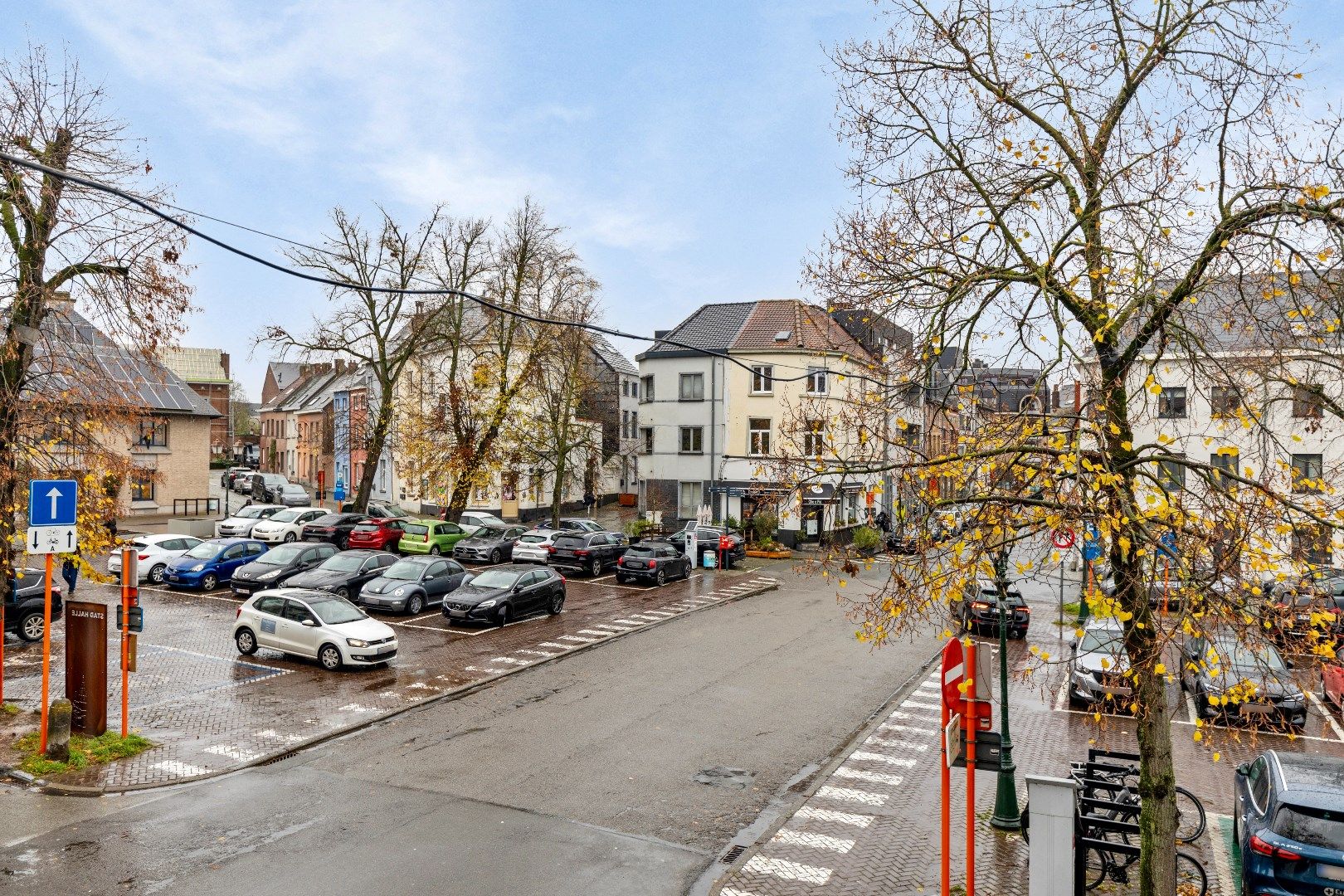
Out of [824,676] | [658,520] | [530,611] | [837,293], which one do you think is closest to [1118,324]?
[837,293]

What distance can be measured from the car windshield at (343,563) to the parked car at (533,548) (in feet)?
26.1

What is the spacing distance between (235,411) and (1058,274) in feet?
408

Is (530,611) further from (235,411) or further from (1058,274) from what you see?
(235,411)

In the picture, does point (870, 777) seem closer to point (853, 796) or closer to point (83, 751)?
point (853, 796)

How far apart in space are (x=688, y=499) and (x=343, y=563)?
81.5ft

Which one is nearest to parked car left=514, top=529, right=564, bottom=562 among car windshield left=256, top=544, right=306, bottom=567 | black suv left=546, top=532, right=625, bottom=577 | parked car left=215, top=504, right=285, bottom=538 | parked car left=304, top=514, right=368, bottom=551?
black suv left=546, top=532, right=625, bottom=577

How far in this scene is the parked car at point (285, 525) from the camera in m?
36.8

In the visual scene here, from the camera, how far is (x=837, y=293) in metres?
10.1

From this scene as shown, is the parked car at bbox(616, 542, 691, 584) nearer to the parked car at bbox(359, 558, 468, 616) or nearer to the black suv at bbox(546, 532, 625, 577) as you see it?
the black suv at bbox(546, 532, 625, 577)

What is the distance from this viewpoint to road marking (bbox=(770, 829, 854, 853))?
10906mm

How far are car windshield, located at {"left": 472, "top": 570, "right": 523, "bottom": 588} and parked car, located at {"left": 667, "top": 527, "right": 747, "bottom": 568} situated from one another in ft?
42.9

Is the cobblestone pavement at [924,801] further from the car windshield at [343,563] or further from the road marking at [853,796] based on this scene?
the car windshield at [343,563]

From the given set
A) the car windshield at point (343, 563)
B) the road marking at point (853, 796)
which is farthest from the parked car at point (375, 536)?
the road marking at point (853, 796)

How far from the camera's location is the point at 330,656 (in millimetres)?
18891
